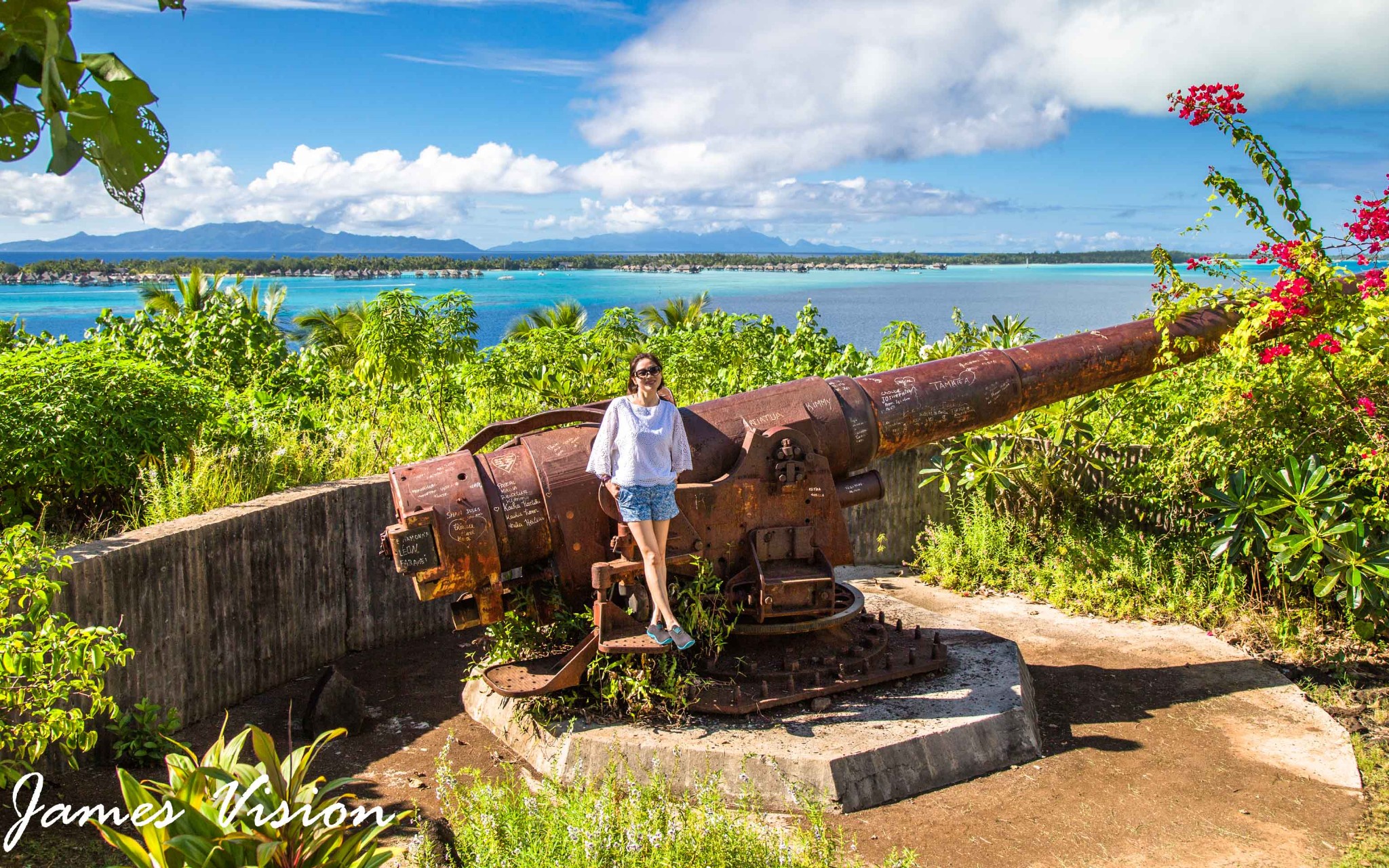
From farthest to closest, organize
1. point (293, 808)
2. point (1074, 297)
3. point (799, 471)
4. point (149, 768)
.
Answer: point (1074, 297), point (799, 471), point (149, 768), point (293, 808)

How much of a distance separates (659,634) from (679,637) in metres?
0.10

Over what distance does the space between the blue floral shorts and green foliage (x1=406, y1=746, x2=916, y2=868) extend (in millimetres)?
1167

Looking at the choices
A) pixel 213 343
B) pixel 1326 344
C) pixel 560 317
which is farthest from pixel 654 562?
pixel 560 317

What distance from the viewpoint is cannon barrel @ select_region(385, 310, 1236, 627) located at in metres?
4.86

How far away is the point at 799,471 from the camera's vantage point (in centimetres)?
532

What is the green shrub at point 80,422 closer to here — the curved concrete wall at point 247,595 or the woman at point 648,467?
the curved concrete wall at point 247,595

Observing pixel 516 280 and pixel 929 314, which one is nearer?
pixel 929 314

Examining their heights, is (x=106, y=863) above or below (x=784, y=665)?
below

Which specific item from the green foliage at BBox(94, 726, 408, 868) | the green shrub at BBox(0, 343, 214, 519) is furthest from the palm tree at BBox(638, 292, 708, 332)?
the green foliage at BBox(94, 726, 408, 868)

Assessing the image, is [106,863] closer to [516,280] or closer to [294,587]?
[294,587]

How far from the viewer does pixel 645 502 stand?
4.95 meters

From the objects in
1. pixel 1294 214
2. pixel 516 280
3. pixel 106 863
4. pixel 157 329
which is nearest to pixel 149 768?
pixel 106 863

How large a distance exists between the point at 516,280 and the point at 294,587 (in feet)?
488

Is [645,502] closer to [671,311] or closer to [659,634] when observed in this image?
[659,634]
